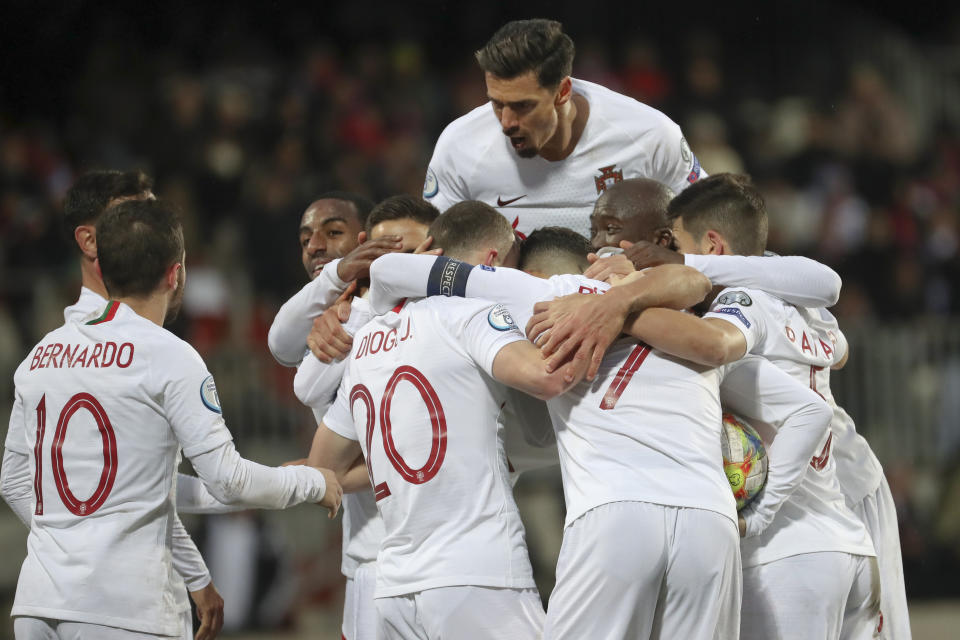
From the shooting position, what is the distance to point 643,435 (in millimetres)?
3371

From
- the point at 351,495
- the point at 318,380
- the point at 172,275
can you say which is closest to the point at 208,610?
the point at 351,495

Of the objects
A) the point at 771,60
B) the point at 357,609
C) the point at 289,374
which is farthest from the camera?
the point at 771,60

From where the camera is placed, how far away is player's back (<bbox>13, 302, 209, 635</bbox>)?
366 centimetres

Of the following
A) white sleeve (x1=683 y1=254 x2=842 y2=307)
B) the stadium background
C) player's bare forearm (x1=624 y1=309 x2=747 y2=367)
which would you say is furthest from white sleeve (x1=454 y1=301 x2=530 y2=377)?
the stadium background

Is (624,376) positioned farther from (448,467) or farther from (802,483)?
(802,483)

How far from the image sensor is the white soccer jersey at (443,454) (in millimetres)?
3488

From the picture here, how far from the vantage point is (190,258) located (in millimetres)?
9453

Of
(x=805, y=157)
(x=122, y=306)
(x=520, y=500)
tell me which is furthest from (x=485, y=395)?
(x=805, y=157)

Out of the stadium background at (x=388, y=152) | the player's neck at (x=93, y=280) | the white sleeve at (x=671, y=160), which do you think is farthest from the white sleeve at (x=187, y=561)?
the stadium background at (x=388, y=152)

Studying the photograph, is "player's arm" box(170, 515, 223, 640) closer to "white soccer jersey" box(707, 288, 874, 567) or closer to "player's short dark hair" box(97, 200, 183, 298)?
"player's short dark hair" box(97, 200, 183, 298)

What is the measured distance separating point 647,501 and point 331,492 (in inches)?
48.9

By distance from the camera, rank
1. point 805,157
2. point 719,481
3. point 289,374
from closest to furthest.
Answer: point 719,481 < point 289,374 < point 805,157

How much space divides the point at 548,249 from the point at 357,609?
60.7 inches

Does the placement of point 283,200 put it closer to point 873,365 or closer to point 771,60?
point 873,365
